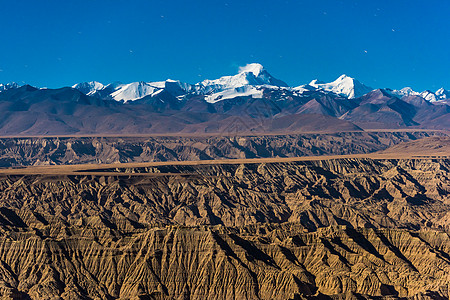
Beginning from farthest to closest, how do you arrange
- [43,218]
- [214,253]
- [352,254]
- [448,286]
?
[43,218] → [352,254] → [214,253] → [448,286]

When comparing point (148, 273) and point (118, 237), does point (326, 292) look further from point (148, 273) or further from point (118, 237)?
point (118, 237)

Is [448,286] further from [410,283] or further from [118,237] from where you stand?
[118,237]

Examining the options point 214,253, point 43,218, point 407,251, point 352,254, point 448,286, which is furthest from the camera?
point 43,218

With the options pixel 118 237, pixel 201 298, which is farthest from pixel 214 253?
pixel 118 237

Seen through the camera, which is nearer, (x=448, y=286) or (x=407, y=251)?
(x=448, y=286)

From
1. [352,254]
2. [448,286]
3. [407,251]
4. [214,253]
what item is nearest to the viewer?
[448,286]

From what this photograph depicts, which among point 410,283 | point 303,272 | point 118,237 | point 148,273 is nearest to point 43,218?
point 118,237

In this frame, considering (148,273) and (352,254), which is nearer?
(148,273)

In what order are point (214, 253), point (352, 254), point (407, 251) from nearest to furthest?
point (214, 253) < point (352, 254) < point (407, 251)
